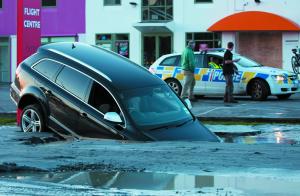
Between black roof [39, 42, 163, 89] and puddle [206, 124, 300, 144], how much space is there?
75.7 inches

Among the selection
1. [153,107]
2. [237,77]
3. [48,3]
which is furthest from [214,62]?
[48,3]

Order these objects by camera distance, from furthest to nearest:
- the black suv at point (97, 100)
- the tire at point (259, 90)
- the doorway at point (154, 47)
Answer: the doorway at point (154, 47), the tire at point (259, 90), the black suv at point (97, 100)

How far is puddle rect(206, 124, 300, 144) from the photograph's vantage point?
1112 centimetres

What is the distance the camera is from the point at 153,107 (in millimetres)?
9891

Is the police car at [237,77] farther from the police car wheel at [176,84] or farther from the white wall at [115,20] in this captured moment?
the white wall at [115,20]

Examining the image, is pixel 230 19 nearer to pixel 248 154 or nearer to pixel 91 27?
pixel 91 27

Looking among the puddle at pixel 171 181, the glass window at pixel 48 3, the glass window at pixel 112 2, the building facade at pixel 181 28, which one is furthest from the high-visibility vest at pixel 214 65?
the glass window at pixel 48 3

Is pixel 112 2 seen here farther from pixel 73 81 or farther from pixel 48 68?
pixel 73 81

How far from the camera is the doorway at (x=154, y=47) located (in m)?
33.3

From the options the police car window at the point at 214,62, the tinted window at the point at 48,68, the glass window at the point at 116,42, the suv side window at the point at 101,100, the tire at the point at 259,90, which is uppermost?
the glass window at the point at 116,42

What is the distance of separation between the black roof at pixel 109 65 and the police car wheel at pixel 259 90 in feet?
32.1

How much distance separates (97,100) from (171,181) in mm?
3836

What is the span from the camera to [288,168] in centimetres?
701

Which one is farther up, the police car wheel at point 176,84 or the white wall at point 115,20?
the white wall at point 115,20
